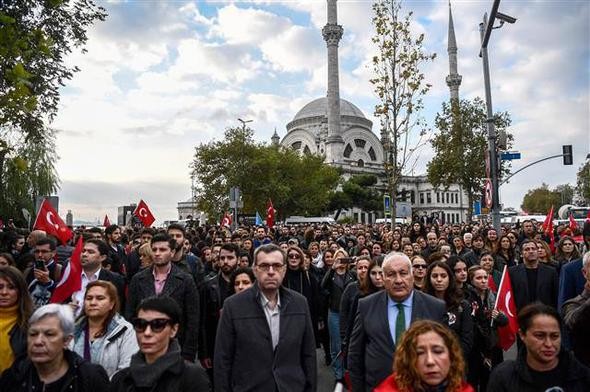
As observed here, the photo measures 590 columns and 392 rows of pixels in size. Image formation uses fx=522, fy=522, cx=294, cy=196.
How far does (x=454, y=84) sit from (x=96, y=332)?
83.1 metres

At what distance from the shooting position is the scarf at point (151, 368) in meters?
2.94

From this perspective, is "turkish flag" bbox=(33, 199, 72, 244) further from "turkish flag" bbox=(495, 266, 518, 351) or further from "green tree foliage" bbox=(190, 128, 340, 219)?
"green tree foliage" bbox=(190, 128, 340, 219)

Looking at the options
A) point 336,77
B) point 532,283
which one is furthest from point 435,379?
point 336,77

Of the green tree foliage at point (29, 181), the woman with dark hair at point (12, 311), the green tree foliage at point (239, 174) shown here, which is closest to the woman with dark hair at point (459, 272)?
the woman with dark hair at point (12, 311)

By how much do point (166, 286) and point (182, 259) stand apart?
1.76 metres

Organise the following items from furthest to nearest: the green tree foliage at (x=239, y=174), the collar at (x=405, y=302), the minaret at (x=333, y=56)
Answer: the minaret at (x=333, y=56) < the green tree foliage at (x=239, y=174) < the collar at (x=405, y=302)

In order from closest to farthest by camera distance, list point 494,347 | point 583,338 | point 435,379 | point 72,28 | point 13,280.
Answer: point 435,379 < point 583,338 < point 13,280 < point 494,347 < point 72,28

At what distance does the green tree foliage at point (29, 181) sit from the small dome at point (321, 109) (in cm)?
8172

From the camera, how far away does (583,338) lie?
3641 mm

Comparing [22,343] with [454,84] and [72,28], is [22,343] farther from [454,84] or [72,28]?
[454,84]

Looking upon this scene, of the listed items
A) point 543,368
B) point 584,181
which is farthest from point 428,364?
point 584,181

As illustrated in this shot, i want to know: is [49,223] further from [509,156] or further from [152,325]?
[509,156]

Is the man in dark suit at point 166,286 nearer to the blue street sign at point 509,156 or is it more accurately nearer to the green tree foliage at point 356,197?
the blue street sign at point 509,156

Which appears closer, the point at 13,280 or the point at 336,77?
the point at 13,280
